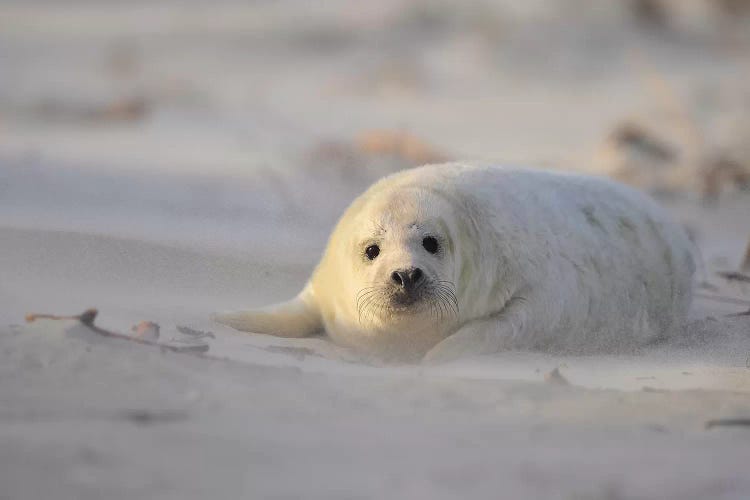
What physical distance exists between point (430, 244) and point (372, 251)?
21cm

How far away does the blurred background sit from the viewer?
21.5 ft

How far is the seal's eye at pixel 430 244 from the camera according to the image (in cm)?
383

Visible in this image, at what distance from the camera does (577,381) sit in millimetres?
3070

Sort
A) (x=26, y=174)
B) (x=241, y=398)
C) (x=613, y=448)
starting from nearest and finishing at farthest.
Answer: (x=613, y=448), (x=241, y=398), (x=26, y=174)

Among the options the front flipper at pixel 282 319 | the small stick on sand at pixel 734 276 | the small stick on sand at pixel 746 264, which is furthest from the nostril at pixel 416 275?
the small stick on sand at pixel 746 264


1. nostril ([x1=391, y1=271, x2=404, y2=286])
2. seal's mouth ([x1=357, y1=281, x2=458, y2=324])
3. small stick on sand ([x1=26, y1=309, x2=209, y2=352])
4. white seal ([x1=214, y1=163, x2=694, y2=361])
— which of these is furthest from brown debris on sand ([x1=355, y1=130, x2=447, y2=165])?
small stick on sand ([x1=26, y1=309, x2=209, y2=352])

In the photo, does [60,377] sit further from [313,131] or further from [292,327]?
Result: [313,131]

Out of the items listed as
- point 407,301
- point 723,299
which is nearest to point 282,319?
point 407,301

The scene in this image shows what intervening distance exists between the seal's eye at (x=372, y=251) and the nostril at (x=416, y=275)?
0.27 m

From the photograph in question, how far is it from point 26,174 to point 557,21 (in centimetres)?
842

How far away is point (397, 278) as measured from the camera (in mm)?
3627

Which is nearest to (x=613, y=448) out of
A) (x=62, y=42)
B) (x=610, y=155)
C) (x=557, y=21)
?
(x=610, y=155)

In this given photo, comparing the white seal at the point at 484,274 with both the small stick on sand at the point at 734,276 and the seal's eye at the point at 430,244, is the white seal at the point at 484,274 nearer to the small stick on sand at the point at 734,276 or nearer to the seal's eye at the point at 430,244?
the seal's eye at the point at 430,244

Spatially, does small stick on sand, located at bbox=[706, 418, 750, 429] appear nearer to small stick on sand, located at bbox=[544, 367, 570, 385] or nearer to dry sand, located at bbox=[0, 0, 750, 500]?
dry sand, located at bbox=[0, 0, 750, 500]
